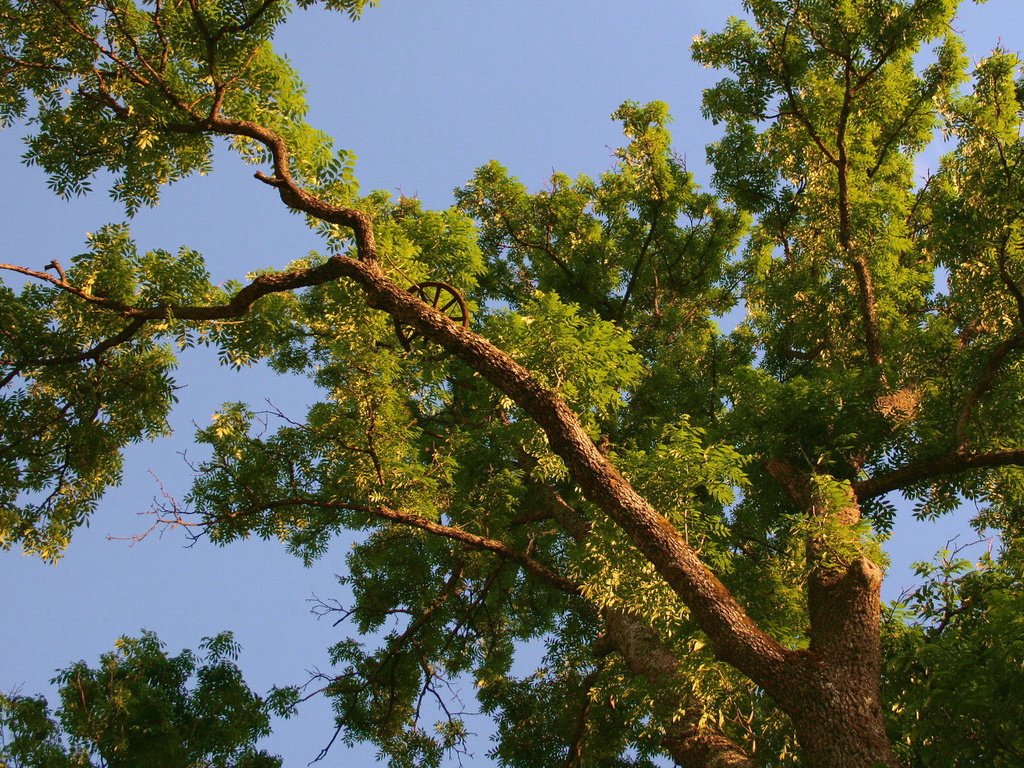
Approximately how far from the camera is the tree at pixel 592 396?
267 inches

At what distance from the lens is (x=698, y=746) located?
6.92m

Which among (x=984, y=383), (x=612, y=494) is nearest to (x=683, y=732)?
(x=612, y=494)

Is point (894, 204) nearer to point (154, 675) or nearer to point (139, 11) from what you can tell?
point (139, 11)

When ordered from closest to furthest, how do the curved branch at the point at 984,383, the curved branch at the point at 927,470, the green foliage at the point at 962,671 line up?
the green foliage at the point at 962,671, the curved branch at the point at 984,383, the curved branch at the point at 927,470

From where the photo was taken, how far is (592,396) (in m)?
7.91

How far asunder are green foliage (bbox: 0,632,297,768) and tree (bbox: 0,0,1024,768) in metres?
1.17

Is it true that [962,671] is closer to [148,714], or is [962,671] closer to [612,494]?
[612,494]

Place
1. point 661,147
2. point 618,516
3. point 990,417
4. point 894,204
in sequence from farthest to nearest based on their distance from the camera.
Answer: point 661,147
point 894,204
point 990,417
point 618,516

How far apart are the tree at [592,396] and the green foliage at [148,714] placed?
1175mm

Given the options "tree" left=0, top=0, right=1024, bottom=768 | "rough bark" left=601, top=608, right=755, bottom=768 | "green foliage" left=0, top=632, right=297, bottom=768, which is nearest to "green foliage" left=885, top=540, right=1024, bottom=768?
"tree" left=0, top=0, right=1024, bottom=768

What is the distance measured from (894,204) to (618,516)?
727 cm

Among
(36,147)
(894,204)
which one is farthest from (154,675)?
(894,204)

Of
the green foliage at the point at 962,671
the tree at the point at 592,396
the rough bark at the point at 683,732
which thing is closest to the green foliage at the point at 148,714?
the tree at the point at 592,396

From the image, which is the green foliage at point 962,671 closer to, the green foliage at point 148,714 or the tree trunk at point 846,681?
the tree trunk at point 846,681
